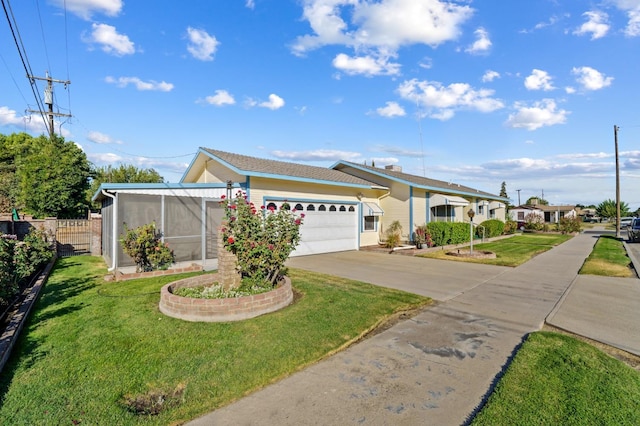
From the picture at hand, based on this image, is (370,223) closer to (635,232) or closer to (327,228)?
(327,228)

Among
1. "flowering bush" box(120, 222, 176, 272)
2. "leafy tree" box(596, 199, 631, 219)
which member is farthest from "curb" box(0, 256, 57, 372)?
"leafy tree" box(596, 199, 631, 219)

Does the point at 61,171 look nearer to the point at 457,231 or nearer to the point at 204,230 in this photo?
the point at 204,230

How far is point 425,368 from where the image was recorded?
3.87m

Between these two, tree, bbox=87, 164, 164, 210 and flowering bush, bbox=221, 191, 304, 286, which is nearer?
flowering bush, bbox=221, 191, 304, 286

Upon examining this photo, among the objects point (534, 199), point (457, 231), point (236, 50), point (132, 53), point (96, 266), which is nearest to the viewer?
point (96, 266)

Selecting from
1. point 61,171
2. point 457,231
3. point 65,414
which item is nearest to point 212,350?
point 65,414

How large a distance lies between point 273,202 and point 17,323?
8537 millimetres

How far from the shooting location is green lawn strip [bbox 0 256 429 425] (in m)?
3.12

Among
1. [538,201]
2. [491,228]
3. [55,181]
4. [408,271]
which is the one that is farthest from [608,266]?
[538,201]

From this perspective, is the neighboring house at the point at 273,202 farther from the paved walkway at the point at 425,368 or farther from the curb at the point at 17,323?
the paved walkway at the point at 425,368

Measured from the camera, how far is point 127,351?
424 centimetres

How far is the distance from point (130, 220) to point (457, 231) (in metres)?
16.2

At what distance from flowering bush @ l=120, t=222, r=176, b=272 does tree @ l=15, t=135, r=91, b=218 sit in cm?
1836

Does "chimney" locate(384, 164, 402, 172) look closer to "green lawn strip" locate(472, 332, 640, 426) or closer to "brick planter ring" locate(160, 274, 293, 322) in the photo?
"brick planter ring" locate(160, 274, 293, 322)
